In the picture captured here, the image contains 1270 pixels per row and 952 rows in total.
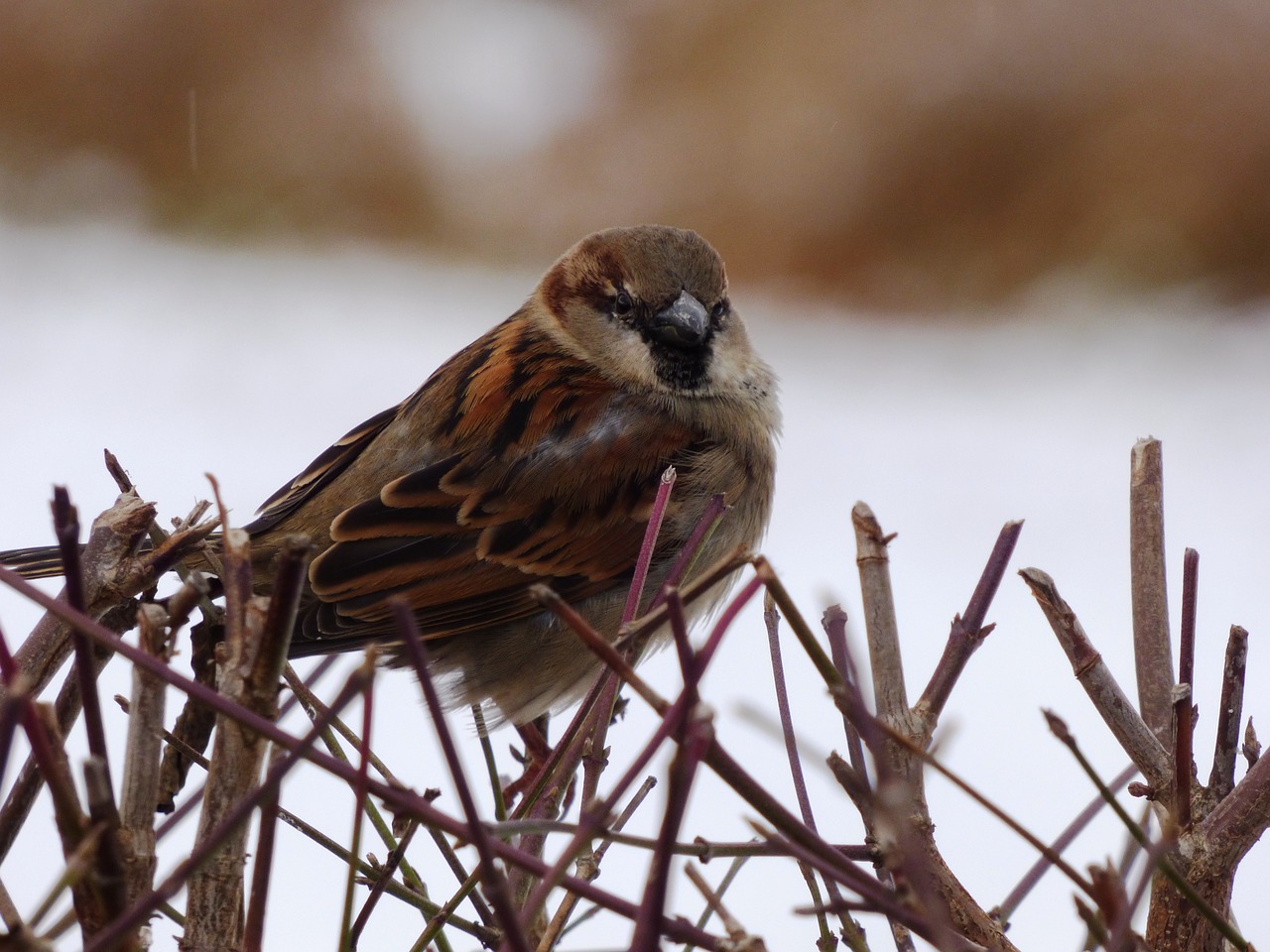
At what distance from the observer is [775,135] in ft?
14.4

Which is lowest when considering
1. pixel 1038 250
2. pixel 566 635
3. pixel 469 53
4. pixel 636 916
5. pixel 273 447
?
pixel 636 916

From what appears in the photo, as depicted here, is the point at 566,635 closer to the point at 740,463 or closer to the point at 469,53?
the point at 740,463

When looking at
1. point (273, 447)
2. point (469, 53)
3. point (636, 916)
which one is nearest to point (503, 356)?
point (273, 447)

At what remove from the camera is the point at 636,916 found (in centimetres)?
66

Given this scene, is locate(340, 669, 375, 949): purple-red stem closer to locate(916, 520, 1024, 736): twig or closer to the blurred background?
locate(916, 520, 1024, 736): twig

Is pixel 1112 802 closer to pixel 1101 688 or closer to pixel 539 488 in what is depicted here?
pixel 1101 688

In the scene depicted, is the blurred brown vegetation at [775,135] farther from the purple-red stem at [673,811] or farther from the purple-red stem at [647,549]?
the purple-red stem at [673,811]

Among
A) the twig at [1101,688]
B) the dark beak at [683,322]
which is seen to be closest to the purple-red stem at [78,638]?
the twig at [1101,688]

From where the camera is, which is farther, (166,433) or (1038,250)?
(1038,250)

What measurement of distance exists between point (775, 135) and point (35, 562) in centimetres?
310

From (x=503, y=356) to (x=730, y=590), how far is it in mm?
526

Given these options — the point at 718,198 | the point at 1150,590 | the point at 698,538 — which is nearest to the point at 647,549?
the point at 698,538

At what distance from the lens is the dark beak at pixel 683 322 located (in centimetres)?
215

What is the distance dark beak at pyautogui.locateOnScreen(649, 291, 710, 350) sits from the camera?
2.15 meters
